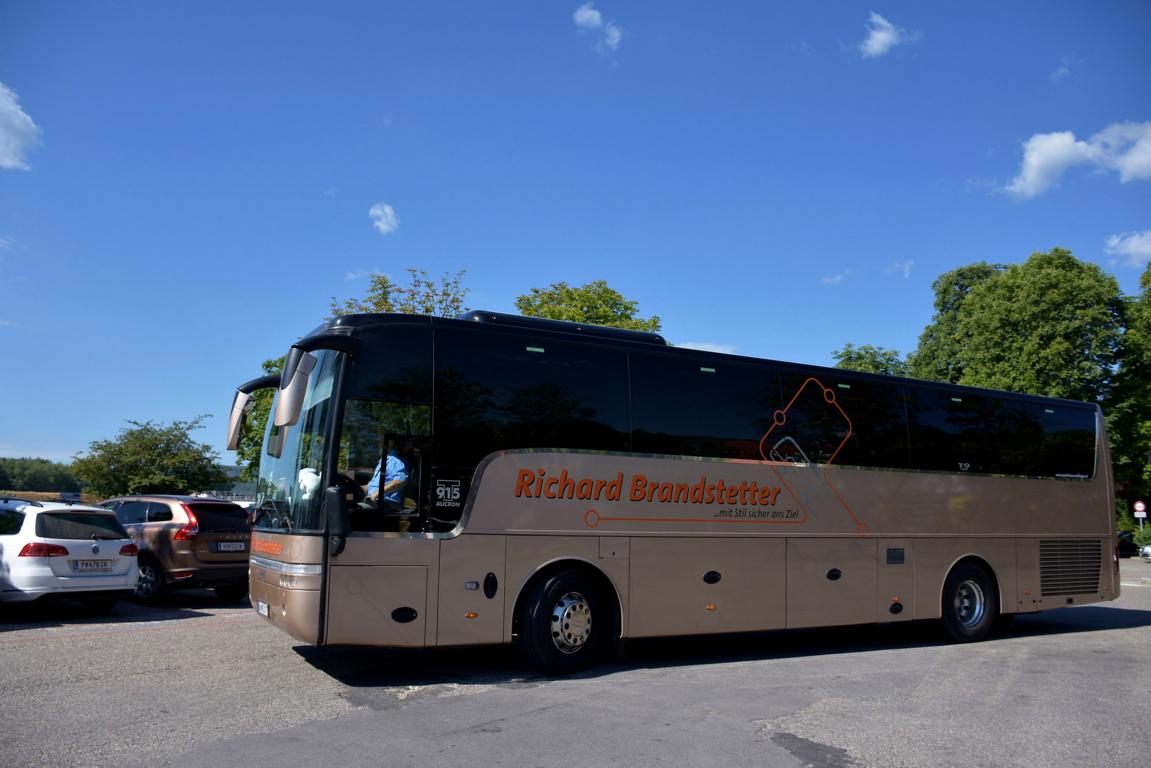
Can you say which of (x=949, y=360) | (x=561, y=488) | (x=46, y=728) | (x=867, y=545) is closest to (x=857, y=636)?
(x=867, y=545)

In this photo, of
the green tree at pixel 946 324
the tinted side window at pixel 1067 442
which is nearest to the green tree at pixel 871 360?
the green tree at pixel 946 324

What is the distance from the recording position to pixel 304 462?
26.5 ft

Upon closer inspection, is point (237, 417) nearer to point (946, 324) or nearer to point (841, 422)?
point (841, 422)

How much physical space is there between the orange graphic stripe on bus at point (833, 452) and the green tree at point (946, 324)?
43.3 metres

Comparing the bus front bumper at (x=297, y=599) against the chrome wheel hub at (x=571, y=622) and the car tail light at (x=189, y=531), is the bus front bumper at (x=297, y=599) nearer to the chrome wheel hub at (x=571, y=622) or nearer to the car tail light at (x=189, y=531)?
the chrome wheel hub at (x=571, y=622)

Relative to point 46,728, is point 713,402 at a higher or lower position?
higher

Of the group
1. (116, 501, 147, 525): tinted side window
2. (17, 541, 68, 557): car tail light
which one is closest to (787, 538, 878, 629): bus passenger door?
(17, 541, 68, 557): car tail light

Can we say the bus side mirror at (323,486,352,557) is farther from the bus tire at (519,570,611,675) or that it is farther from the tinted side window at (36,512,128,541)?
the tinted side window at (36,512,128,541)

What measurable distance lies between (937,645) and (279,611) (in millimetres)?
Result: 8620

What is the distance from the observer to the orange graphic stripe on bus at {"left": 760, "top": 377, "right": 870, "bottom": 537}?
1030 centimetres

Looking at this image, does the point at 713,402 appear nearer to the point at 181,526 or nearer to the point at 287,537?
the point at 287,537

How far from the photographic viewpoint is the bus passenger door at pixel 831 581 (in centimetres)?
1038

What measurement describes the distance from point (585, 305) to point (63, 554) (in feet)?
90.0

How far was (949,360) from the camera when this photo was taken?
168 ft
